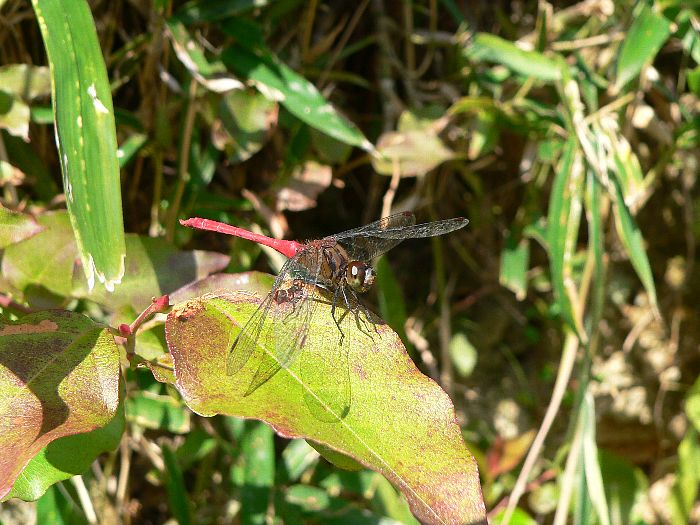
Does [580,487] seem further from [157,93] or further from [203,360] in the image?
[157,93]

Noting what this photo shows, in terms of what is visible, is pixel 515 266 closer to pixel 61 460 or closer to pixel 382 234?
pixel 382 234

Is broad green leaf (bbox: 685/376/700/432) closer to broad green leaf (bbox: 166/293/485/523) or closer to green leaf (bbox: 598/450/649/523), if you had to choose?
green leaf (bbox: 598/450/649/523)

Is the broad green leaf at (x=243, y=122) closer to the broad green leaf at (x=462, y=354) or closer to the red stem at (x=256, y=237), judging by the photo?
the red stem at (x=256, y=237)

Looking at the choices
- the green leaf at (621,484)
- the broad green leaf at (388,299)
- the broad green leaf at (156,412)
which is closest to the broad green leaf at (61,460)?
the broad green leaf at (156,412)

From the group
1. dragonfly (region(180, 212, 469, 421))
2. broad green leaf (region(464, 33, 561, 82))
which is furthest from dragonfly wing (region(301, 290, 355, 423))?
broad green leaf (region(464, 33, 561, 82))

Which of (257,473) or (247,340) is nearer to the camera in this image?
(247,340)

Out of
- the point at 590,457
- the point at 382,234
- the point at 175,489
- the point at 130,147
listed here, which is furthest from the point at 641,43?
the point at 175,489
